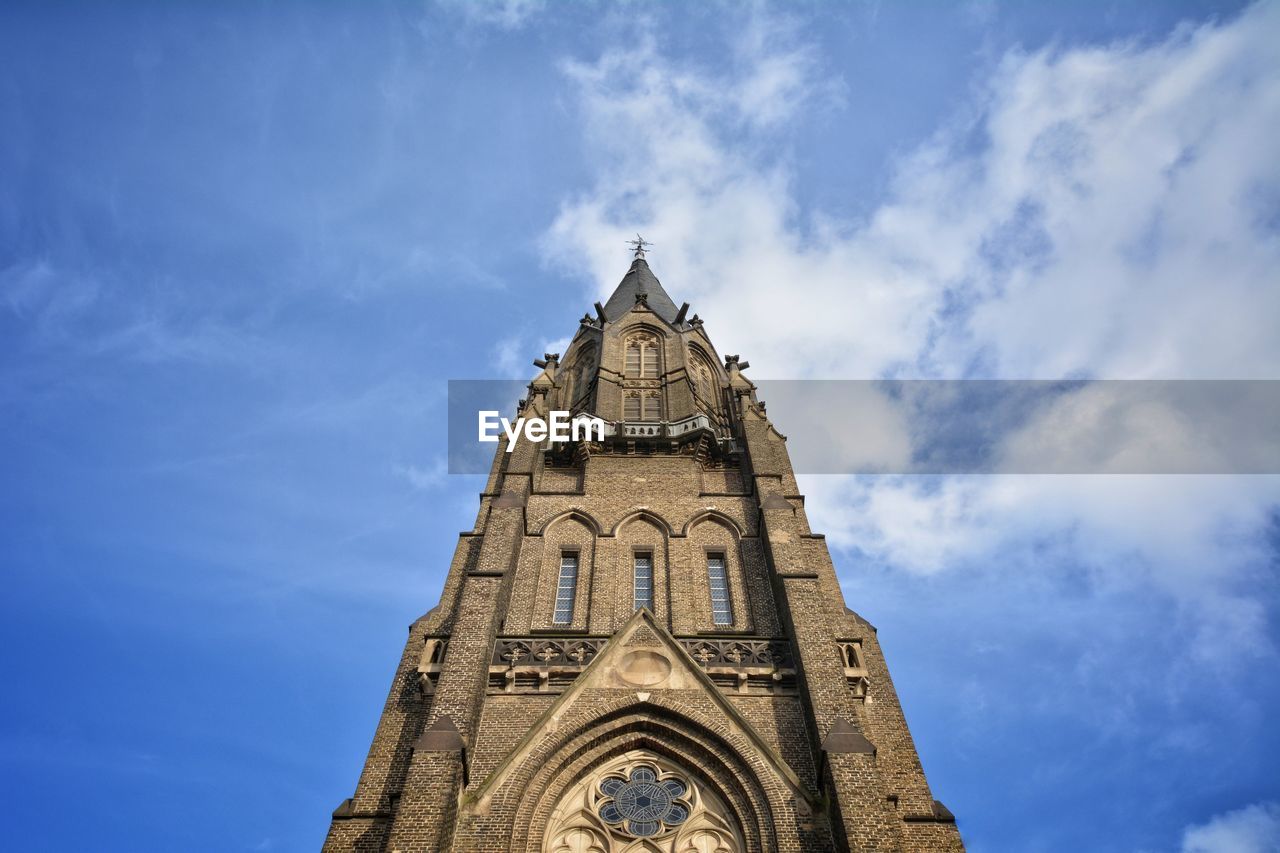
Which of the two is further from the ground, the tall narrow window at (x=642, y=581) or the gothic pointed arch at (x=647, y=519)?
the gothic pointed arch at (x=647, y=519)

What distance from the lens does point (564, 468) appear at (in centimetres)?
2445

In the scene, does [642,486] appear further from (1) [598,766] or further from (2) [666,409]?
(1) [598,766]

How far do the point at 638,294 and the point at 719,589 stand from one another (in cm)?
1979

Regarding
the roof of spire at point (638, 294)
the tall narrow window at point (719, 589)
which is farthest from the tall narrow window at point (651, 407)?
the tall narrow window at point (719, 589)

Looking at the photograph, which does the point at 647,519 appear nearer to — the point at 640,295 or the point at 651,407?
the point at 651,407

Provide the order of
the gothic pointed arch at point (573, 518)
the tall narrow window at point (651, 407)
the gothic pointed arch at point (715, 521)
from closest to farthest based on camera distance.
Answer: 1. the gothic pointed arch at point (573, 518)
2. the gothic pointed arch at point (715, 521)
3. the tall narrow window at point (651, 407)

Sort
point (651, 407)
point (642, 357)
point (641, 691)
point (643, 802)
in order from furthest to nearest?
point (642, 357) < point (651, 407) < point (641, 691) < point (643, 802)

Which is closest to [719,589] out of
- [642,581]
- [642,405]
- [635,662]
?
[642,581]

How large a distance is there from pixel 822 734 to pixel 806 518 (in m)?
8.80

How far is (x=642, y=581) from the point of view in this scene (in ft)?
65.5

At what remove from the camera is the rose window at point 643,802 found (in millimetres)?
13961

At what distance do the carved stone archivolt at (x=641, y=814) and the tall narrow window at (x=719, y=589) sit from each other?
14.4 ft

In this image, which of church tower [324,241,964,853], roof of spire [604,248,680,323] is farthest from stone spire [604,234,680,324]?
church tower [324,241,964,853]

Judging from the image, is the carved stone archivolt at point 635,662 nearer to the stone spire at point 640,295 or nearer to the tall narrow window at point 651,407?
the tall narrow window at point 651,407
